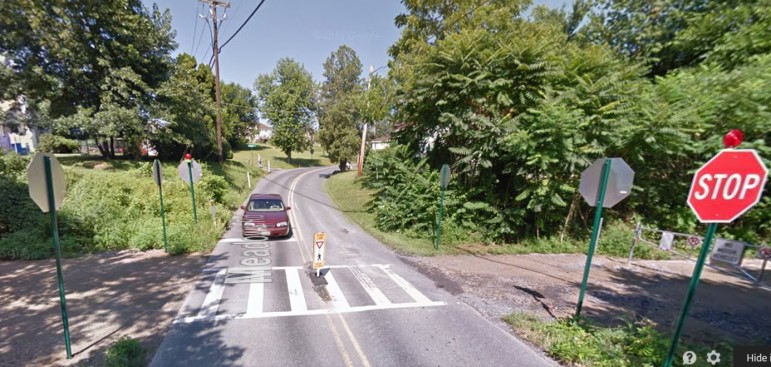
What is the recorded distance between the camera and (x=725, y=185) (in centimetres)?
324

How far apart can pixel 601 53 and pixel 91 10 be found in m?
24.2

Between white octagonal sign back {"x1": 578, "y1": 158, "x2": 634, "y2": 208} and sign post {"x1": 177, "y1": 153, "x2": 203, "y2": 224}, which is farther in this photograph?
sign post {"x1": 177, "y1": 153, "x2": 203, "y2": 224}

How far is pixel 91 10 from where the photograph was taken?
14781 mm

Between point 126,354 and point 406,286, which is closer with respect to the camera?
point 126,354

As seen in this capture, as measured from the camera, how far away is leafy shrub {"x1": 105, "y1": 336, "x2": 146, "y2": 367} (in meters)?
3.95

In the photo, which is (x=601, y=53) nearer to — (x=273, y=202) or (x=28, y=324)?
(x=273, y=202)

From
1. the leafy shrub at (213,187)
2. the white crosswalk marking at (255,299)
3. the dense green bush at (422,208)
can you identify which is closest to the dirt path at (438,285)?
the white crosswalk marking at (255,299)

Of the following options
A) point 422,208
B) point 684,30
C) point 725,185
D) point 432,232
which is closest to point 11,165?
point 422,208

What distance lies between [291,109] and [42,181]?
41.1m

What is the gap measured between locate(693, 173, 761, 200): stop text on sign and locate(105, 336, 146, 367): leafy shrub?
25.3 feet

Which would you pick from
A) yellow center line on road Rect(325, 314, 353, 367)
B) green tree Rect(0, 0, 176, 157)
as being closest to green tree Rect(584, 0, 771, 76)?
yellow center line on road Rect(325, 314, 353, 367)

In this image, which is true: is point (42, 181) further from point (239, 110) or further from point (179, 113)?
point (239, 110)

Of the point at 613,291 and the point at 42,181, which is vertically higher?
the point at 42,181

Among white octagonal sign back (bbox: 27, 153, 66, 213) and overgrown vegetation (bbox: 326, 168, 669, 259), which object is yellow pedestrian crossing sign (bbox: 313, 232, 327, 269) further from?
white octagonal sign back (bbox: 27, 153, 66, 213)
